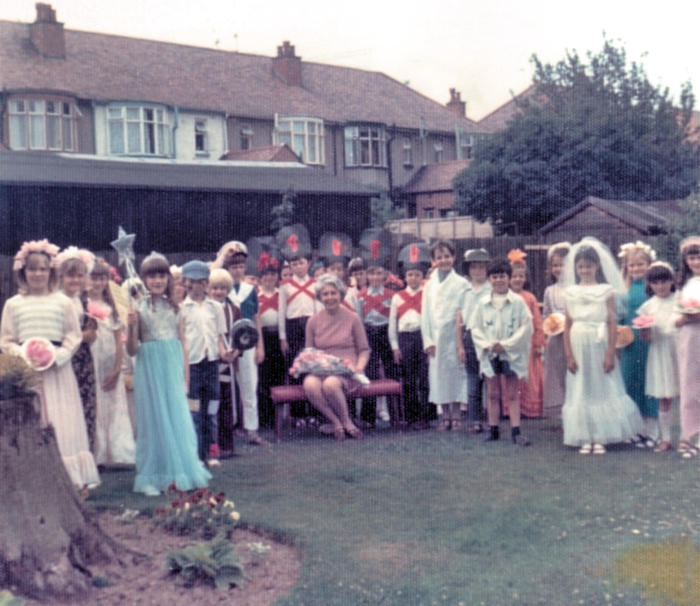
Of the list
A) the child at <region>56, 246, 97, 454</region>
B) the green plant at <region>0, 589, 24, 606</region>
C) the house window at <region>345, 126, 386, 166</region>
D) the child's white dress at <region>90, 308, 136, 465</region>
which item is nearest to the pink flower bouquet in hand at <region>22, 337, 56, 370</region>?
the child at <region>56, 246, 97, 454</region>

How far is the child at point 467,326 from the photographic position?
9.53m

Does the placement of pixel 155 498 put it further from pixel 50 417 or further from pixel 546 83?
pixel 546 83

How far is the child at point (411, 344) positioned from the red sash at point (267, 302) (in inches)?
48.9

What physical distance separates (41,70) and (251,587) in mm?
33352

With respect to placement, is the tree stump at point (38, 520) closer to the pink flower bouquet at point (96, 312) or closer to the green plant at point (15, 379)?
the green plant at point (15, 379)

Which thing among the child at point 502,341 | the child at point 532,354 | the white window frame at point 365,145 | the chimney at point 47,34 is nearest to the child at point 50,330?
the child at point 502,341

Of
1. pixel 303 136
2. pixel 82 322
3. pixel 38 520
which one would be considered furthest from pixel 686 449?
pixel 303 136

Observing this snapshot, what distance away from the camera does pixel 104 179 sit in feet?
88.0

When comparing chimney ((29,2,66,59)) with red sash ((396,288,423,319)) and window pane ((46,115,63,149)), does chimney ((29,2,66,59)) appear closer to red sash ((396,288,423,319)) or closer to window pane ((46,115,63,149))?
window pane ((46,115,63,149))

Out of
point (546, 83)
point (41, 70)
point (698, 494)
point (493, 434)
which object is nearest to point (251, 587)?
point (698, 494)

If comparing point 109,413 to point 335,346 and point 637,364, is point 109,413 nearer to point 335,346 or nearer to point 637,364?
point 335,346

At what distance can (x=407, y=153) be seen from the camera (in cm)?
4894

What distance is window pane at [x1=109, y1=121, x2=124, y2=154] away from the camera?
3681 centimetres

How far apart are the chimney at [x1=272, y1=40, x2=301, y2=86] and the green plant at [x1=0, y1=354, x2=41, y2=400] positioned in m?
39.1
